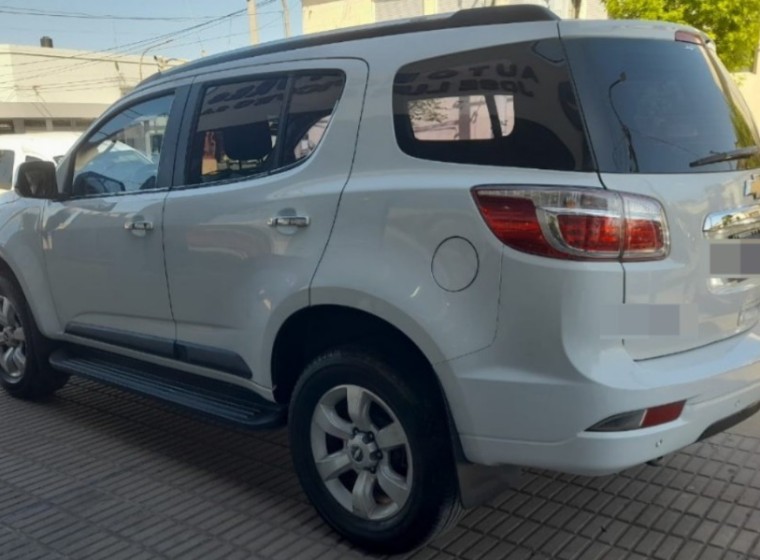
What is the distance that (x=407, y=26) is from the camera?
287cm

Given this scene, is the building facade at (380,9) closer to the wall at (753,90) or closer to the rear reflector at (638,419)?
the wall at (753,90)

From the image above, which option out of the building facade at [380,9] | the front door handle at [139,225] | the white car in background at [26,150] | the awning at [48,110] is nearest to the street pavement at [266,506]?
the front door handle at [139,225]

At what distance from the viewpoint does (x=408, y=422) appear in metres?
2.63

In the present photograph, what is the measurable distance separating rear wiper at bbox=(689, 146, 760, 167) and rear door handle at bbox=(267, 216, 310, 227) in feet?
4.65

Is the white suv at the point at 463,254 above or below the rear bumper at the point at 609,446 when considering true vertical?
above

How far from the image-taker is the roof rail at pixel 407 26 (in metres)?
2.57

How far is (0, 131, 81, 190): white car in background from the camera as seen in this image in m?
10.2

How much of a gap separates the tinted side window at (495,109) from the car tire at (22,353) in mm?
3110

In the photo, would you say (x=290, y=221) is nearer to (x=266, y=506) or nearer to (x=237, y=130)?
(x=237, y=130)

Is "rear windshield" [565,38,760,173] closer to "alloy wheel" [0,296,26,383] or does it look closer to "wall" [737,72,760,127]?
"alloy wheel" [0,296,26,383]

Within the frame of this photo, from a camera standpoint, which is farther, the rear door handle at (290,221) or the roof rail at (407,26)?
the rear door handle at (290,221)

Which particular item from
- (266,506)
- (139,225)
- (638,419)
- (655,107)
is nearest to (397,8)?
(139,225)

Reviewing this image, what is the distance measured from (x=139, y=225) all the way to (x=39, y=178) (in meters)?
1.12

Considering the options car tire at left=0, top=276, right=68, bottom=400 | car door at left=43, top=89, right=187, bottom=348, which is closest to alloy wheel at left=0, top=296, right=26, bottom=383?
car tire at left=0, top=276, right=68, bottom=400
